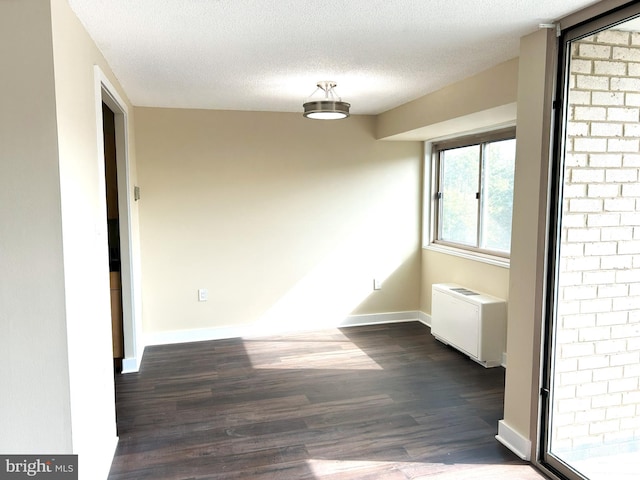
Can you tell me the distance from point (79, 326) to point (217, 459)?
1121mm

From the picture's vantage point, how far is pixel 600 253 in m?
2.38

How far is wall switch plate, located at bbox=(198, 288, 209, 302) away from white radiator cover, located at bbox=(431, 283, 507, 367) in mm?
2312

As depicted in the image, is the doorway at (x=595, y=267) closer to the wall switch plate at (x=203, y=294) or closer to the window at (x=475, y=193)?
the window at (x=475, y=193)

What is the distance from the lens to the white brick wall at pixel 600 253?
7.57 ft

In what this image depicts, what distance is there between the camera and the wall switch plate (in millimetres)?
4574

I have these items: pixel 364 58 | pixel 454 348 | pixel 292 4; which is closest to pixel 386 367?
pixel 454 348

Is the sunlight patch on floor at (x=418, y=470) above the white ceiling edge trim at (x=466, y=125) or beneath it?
beneath

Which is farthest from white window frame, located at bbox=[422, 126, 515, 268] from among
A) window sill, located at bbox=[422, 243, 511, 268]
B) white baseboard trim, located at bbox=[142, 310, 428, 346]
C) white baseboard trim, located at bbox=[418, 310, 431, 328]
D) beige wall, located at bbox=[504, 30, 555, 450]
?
beige wall, located at bbox=[504, 30, 555, 450]

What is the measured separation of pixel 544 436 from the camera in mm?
2445

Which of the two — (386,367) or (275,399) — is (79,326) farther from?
(386,367)

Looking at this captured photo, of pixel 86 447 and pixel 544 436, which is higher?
pixel 86 447

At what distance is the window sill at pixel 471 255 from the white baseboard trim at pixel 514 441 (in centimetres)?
150

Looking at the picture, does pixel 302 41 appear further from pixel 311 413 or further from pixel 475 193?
pixel 475 193

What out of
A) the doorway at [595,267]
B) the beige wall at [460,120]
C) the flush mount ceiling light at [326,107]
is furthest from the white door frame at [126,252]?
the doorway at [595,267]
